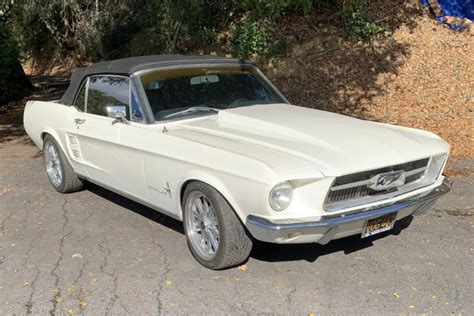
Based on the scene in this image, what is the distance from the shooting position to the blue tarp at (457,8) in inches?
489

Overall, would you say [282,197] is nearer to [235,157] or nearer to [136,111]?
[235,157]

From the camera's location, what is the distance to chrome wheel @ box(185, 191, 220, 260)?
4054 millimetres

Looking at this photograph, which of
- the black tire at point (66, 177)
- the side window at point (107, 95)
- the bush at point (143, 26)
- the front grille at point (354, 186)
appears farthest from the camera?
the bush at point (143, 26)

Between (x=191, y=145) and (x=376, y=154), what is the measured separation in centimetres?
139

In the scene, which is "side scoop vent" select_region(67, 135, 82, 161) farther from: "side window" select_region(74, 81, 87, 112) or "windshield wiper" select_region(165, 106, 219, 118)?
"windshield wiper" select_region(165, 106, 219, 118)

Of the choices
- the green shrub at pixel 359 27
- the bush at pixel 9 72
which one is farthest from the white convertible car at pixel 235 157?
the bush at pixel 9 72

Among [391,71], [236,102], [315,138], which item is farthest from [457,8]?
[315,138]

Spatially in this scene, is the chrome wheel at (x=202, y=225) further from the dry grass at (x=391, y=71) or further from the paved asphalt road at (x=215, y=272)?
the dry grass at (x=391, y=71)

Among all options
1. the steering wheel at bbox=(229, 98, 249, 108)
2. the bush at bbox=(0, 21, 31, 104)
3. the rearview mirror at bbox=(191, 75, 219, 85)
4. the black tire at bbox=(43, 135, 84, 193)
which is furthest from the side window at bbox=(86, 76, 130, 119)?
the bush at bbox=(0, 21, 31, 104)

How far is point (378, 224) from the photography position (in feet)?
12.7

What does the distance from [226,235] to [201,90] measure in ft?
5.61

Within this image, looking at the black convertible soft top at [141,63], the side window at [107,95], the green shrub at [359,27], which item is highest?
the black convertible soft top at [141,63]

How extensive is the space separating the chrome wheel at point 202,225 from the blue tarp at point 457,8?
1043 centimetres

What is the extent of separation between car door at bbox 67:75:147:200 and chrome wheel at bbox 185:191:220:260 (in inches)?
25.2
